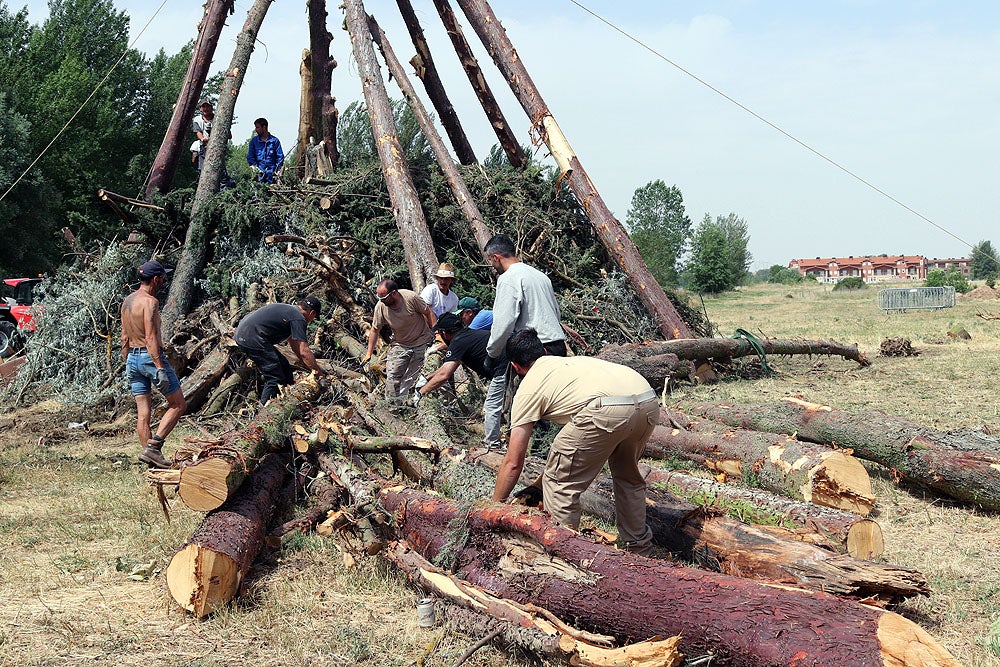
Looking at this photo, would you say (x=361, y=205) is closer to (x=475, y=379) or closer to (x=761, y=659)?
(x=475, y=379)

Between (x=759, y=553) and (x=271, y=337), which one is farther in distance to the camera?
(x=271, y=337)

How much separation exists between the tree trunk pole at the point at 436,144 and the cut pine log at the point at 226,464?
5816mm

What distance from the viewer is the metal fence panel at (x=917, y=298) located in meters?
24.8

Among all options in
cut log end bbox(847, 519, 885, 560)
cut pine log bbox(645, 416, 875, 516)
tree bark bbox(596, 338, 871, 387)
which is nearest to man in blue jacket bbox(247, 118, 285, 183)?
tree bark bbox(596, 338, 871, 387)

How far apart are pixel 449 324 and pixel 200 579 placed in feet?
11.3

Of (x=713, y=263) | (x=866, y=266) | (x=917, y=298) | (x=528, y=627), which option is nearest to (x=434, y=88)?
(x=528, y=627)

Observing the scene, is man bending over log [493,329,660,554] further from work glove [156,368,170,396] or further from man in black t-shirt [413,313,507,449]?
work glove [156,368,170,396]

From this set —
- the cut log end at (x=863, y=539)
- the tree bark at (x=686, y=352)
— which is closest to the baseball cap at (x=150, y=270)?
the tree bark at (x=686, y=352)

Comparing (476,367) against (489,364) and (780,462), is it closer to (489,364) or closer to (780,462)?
(489,364)

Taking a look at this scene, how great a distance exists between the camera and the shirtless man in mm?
6434

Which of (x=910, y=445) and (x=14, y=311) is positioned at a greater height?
(x=910, y=445)

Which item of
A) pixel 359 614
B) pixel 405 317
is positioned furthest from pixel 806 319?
pixel 359 614

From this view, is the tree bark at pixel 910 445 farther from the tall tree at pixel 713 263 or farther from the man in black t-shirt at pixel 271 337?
the tall tree at pixel 713 263

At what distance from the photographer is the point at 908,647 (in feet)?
9.26
